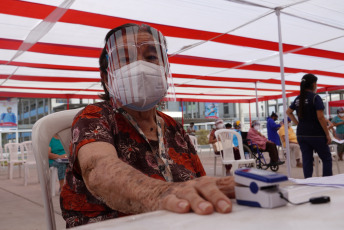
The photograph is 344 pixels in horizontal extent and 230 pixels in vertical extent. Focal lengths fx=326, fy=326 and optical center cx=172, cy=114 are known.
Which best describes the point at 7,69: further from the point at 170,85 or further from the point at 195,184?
the point at 195,184

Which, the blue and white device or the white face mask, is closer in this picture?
the blue and white device

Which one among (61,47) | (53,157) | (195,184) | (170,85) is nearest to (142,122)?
(170,85)

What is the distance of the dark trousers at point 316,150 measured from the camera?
3.79 m

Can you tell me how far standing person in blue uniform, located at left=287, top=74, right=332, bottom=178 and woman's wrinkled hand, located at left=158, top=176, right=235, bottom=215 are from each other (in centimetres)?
345

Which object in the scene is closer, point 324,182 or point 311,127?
point 324,182

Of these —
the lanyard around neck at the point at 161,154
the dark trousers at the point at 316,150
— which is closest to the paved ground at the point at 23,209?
the dark trousers at the point at 316,150

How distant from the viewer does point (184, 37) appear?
550 cm

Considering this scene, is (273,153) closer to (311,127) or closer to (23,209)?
(311,127)

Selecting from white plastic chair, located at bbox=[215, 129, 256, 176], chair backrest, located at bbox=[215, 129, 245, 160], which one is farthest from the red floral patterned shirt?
chair backrest, located at bbox=[215, 129, 245, 160]

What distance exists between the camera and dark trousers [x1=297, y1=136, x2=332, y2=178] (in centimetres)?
379

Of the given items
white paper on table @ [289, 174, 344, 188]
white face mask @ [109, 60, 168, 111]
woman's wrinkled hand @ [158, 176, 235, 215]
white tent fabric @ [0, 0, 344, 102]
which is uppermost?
white tent fabric @ [0, 0, 344, 102]

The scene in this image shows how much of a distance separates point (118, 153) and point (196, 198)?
547mm

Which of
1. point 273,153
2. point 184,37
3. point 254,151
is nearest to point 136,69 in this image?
point 184,37

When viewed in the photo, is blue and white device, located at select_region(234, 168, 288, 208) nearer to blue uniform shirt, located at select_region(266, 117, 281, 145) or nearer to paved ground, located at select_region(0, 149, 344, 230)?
paved ground, located at select_region(0, 149, 344, 230)
